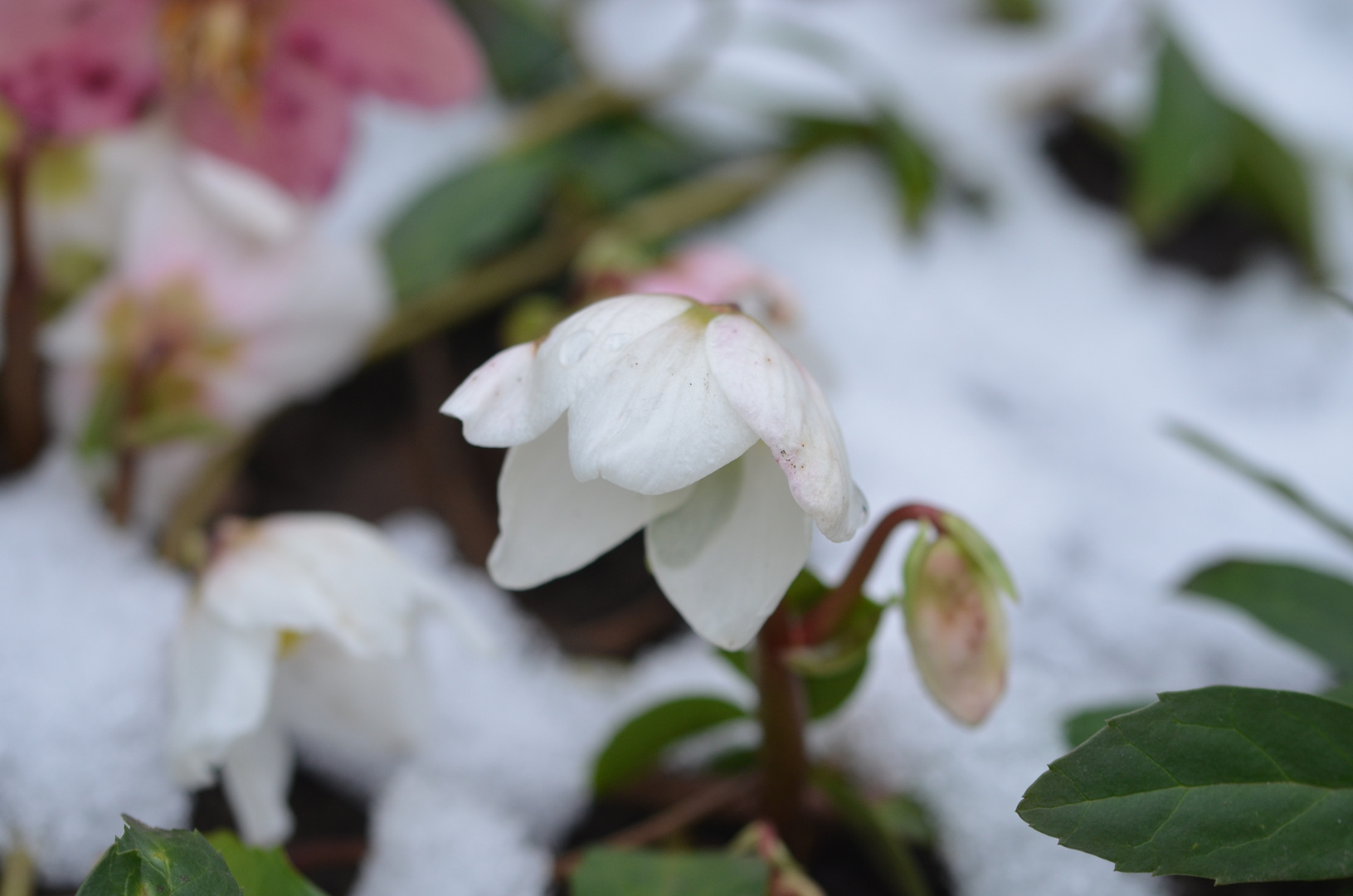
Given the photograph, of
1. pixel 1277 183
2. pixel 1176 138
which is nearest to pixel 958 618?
pixel 1176 138

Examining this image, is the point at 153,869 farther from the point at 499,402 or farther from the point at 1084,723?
the point at 1084,723

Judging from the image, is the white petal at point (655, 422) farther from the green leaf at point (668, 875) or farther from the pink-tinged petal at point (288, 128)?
the pink-tinged petal at point (288, 128)

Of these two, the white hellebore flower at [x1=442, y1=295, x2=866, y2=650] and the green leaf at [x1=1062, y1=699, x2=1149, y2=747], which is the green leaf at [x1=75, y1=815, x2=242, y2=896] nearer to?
the white hellebore flower at [x1=442, y1=295, x2=866, y2=650]

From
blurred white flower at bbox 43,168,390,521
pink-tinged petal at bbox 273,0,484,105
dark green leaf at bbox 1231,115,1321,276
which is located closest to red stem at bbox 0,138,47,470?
blurred white flower at bbox 43,168,390,521

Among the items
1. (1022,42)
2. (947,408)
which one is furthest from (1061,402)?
(1022,42)

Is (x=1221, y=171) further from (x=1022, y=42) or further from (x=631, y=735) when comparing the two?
(x=631, y=735)
